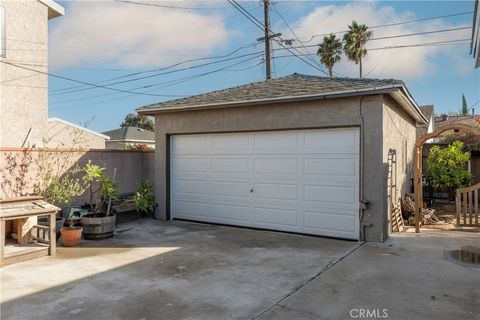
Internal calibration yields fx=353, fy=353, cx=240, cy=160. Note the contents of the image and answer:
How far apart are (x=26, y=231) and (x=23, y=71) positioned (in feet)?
18.6

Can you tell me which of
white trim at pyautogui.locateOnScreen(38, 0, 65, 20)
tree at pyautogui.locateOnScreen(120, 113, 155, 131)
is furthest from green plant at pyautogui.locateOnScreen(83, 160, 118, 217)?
tree at pyautogui.locateOnScreen(120, 113, 155, 131)

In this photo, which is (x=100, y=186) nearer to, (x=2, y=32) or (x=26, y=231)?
(x=26, y=231)

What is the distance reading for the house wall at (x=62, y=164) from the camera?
723 centimetres

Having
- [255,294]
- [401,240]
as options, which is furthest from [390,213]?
[255,294]

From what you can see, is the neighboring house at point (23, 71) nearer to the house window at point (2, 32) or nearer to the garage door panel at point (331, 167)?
the house window at point (2, 32)

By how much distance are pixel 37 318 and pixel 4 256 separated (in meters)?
2.56

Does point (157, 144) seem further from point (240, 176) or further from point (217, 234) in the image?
point (217, 234)

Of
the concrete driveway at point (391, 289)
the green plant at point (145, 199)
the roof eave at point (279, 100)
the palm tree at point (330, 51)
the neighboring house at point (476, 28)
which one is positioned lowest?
the concrete driveway at point (391, 289)

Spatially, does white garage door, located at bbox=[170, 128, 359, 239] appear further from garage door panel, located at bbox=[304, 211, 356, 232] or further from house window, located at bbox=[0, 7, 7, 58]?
house window, located at bbox=[0, 7, 7, 58]

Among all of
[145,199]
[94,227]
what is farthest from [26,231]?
[145,199]

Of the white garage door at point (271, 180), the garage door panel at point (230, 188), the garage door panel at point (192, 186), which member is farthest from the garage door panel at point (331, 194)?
the garage door panel at point (192, 186)

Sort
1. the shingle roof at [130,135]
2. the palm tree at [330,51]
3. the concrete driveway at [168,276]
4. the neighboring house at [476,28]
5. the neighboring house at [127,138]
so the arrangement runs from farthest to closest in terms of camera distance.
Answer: the shingle roof at [130,135] < the neighboring house at [127,138] < the palm tree at [330,51] < the concrete driveway at [168,276] < the neighboring house at [476,28]

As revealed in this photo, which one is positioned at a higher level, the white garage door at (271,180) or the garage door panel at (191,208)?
the white garage door at (271,180)

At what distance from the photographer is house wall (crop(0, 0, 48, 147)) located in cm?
968
